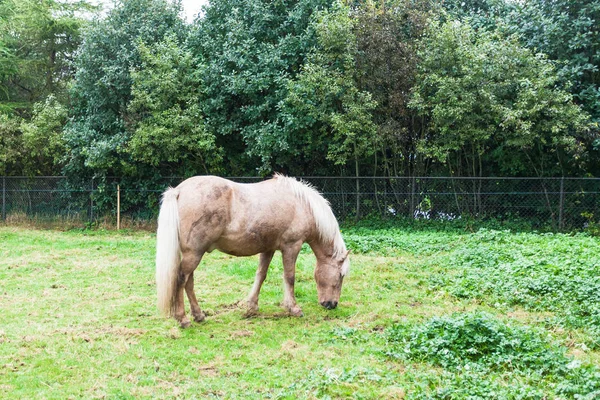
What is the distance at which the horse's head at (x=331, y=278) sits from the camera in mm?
6098

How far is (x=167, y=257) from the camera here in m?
5.23

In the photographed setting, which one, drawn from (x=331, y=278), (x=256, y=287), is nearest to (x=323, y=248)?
(x=331, y=278)

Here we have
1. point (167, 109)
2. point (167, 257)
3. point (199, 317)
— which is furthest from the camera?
point (167, 109)

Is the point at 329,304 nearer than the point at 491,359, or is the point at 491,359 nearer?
the point at 491,359

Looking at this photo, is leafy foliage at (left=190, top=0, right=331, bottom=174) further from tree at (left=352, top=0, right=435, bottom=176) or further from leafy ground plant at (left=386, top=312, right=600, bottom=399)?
leafy ground plant at (left=386, top=312, right=600, bottom=399)

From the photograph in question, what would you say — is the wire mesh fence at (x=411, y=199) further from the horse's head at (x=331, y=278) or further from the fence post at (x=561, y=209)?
the horse's head at (x=331, y=278)

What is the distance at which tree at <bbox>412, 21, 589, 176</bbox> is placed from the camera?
12.2 meters

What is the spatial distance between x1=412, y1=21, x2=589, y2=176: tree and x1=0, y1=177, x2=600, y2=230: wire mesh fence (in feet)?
2.59

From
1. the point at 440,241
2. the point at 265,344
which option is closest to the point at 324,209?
the point at 265,344

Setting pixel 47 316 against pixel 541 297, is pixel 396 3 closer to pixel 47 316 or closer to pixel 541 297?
pixel 541 297

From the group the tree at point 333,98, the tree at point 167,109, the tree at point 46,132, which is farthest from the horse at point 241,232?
the tree at point 46,132

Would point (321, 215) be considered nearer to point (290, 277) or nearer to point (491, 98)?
point (290, 277)

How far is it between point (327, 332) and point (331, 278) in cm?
90

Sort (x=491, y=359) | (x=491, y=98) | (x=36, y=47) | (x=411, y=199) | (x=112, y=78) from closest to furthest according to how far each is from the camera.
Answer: (x=491, y=359), (x=491, y=98), (x=411, y=199), (x=112, y=78), (x=36, y=47)
